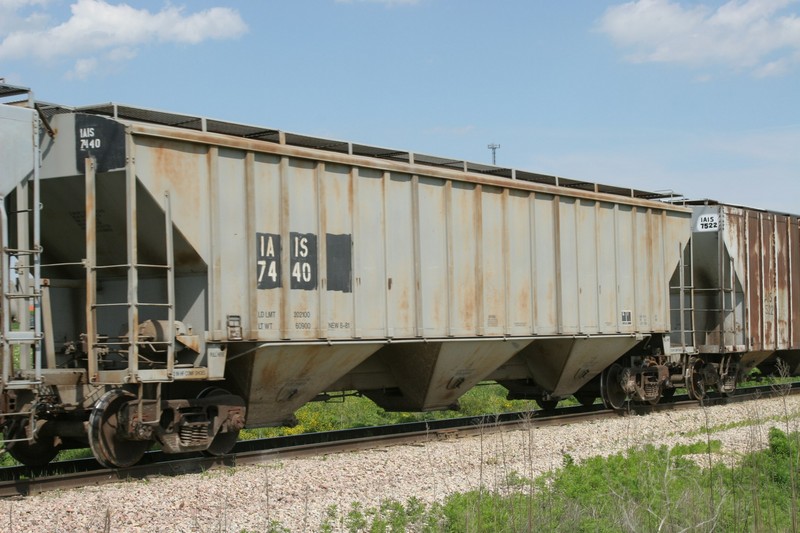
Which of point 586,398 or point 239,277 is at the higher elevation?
point 239,277

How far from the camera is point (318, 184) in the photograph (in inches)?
483

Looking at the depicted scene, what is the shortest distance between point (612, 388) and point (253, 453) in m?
8.70

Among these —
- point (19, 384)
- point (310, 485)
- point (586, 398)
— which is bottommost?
point (586, 398)

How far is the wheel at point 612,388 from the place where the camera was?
58.8ft

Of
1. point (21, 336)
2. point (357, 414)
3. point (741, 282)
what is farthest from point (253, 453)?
point (741, 282)

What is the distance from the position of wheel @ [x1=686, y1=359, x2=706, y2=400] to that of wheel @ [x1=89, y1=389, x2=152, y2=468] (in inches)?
482

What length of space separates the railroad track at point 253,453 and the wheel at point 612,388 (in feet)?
1.11

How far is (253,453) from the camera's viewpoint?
11.7 metres

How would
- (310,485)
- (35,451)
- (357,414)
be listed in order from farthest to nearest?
(357,414) < (35,451) < (310,485)

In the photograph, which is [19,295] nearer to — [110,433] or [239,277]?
[110,433]

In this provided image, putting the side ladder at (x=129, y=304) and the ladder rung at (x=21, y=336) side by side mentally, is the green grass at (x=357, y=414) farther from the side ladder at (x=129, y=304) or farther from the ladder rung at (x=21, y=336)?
the ladder rung at (x=21, y=336)

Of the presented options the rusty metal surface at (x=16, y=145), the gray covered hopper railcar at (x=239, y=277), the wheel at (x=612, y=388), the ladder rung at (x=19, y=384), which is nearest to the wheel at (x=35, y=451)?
the gray covered hopper railcar at (x=239, y=277)

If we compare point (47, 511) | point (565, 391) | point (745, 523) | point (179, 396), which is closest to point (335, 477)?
point (179, 396)

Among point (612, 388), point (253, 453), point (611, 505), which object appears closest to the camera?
point (611, 505)
